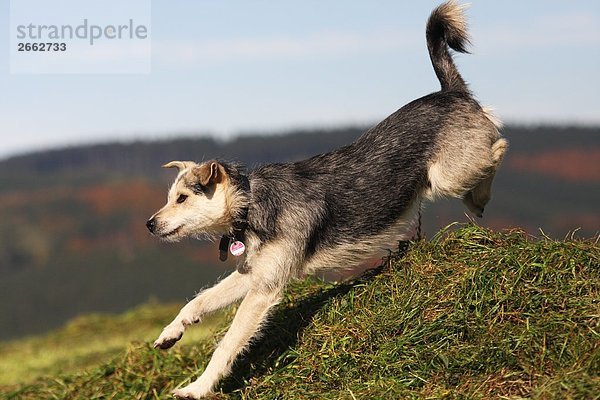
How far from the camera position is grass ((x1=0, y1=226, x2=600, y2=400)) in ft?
18.5

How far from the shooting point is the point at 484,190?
7859mm

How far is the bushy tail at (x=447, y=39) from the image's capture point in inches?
309

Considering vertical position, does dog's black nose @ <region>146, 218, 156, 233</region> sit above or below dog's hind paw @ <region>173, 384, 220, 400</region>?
above

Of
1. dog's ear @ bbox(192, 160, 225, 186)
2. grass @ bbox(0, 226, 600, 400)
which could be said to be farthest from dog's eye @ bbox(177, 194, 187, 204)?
grass @ bbox(0, 226, 600, 400)

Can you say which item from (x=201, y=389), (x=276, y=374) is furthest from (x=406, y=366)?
(x=201, y=389)

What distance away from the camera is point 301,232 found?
22.5 ft

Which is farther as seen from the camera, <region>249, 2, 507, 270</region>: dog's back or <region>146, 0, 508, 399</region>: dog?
<region>249, 2, 507, 270</region>: dog's back

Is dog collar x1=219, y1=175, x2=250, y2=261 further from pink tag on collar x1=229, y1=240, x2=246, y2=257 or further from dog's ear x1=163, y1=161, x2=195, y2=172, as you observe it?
dog's ear x1=163, y1=161, x2=195, y2=172

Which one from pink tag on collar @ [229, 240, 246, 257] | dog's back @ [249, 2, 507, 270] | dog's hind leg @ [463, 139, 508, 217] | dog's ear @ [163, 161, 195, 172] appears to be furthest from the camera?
dog's hind leg @ [463, 139, 508, 217]

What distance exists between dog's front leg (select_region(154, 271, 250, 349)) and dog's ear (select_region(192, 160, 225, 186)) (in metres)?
0.80

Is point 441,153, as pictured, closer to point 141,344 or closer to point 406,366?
point 406,366

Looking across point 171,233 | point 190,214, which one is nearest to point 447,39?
point 190,214

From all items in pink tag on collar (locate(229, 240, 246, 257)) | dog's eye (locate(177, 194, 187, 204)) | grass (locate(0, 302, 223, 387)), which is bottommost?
grass (locate(0, 302, 223, 387))

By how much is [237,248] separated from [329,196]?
2.95 ft
